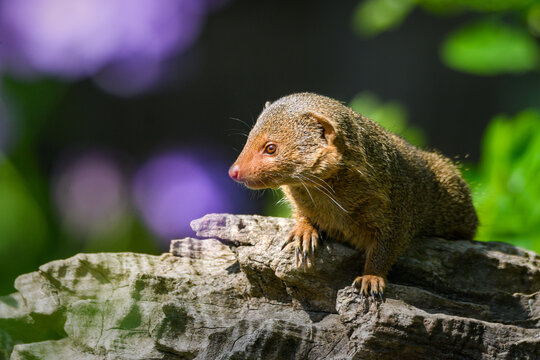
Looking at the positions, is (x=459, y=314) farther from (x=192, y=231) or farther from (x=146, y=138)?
(x=146, y=138)

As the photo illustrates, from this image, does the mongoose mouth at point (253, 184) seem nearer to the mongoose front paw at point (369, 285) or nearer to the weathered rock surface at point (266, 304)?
the weathered rock surface at point (266, 304)

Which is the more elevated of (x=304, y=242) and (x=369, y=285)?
(x=304, y=242)

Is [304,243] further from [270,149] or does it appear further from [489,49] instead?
[489,49]

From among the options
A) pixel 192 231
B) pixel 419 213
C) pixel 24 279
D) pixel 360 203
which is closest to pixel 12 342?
pixel 24 279

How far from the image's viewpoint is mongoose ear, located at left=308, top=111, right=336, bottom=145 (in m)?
3.17

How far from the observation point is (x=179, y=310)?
2.86 metres

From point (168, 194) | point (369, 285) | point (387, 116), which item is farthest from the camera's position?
point (387, 116)

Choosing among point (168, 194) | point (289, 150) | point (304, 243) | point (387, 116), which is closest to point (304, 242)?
point (304, 243)

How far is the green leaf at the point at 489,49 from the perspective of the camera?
4859 mm

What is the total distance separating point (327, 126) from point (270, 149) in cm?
36

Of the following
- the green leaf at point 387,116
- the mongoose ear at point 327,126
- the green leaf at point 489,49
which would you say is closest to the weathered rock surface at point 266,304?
the mongoose ear at point 327,126

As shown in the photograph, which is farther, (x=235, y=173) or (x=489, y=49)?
(x=489, y=49)

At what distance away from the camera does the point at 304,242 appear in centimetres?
309

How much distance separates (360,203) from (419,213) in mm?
695
